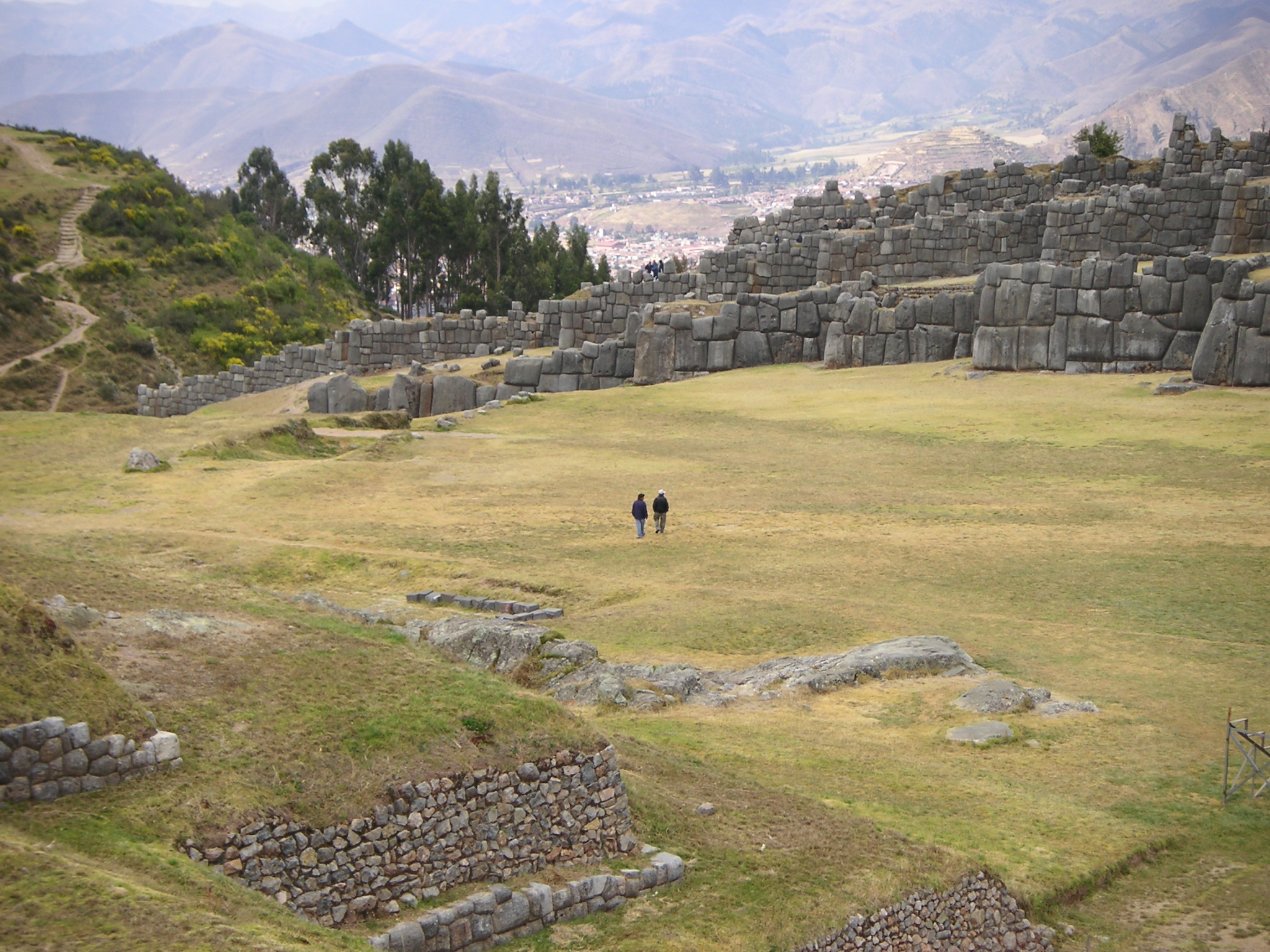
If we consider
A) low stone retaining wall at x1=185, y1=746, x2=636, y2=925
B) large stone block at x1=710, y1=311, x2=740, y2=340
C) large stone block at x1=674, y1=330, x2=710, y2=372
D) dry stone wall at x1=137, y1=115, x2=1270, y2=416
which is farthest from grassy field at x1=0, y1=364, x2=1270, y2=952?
large stone block at x1=710, y1=311, x2=740, y2=340

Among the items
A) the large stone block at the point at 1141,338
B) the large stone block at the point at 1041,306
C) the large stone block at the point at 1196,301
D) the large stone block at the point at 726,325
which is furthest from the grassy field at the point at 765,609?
the large stone block at the point at 726,325

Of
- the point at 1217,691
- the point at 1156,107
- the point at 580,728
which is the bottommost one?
the point at 1217,691

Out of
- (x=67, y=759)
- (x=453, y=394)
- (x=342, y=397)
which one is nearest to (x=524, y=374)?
(x=453, y=394)

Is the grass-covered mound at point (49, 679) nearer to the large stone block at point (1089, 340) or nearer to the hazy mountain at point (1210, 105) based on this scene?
the large stone block at point (1089, 340)

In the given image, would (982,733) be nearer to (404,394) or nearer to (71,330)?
(404,394)

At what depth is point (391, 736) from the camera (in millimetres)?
11422

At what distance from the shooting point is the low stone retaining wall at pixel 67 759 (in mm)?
9656

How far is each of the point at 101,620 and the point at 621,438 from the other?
23957 millimetres

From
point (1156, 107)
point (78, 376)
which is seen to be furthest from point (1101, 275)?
point (1156, 107)

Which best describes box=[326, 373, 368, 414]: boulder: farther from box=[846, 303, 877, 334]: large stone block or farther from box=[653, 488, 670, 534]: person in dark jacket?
box=[653, 488, 670, 534]: person in dark jacket

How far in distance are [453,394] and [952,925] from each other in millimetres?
37367

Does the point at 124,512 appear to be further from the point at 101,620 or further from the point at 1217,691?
the point at 1217,691

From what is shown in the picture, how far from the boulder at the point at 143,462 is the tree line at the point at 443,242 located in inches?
1840

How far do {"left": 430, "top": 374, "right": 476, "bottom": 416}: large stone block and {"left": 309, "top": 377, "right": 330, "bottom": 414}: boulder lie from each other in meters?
3.86
